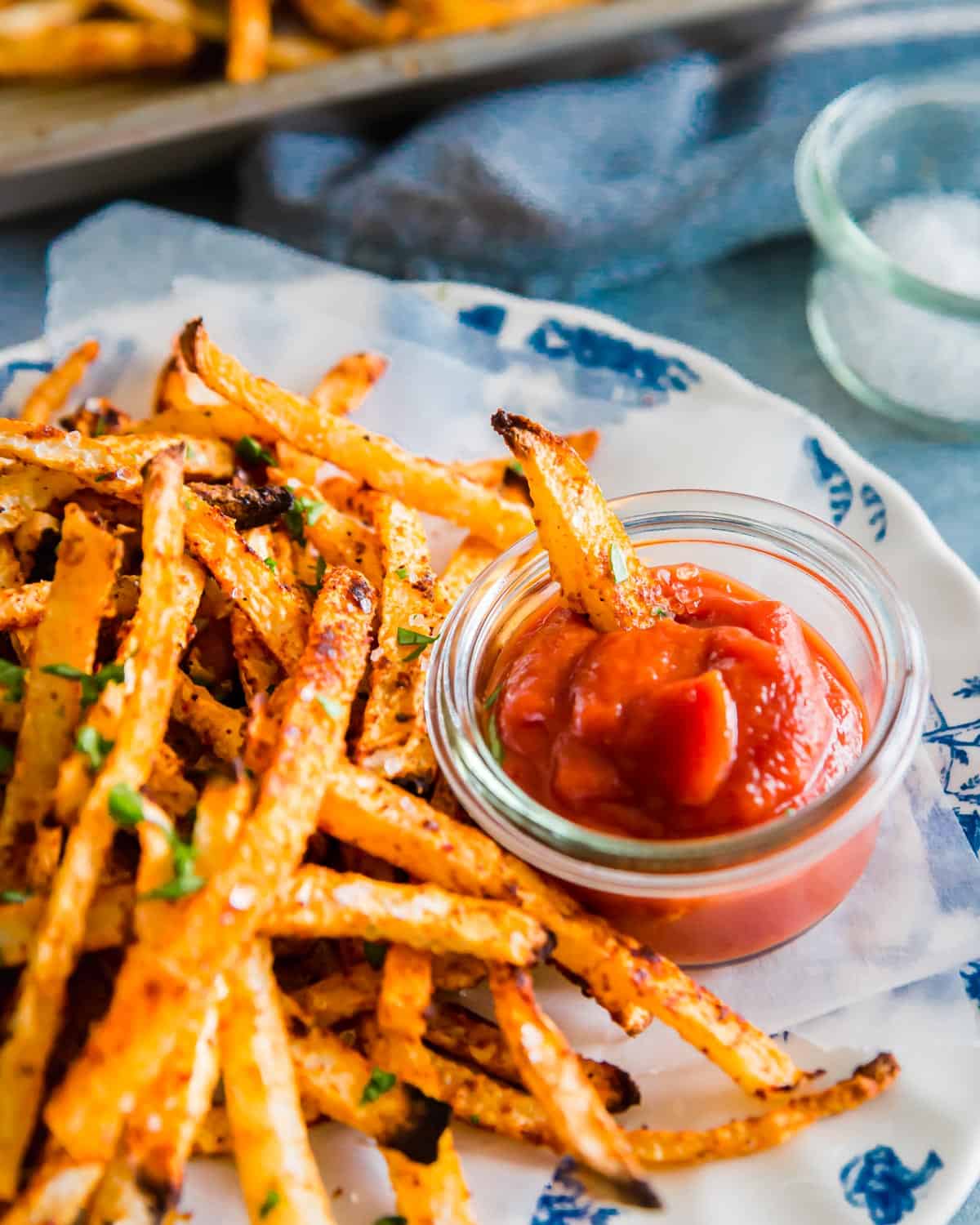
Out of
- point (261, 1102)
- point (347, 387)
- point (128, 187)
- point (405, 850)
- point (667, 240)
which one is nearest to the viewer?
point (261, 1102)

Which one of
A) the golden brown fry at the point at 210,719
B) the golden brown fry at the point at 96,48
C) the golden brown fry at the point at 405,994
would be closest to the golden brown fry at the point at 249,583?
the golden brown fry at the point at 210,719

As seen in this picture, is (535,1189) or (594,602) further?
(594,602)

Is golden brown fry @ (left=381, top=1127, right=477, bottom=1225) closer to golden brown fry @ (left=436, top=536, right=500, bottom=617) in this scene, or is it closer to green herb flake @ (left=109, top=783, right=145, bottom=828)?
green herb flake @ (left=109, top=783, right=145, bottom=828)

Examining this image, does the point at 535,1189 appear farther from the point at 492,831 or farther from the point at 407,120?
the point at 407,120

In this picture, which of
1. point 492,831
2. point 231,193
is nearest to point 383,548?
point 492,831

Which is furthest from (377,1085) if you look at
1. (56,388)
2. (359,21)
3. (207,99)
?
(359,21)
